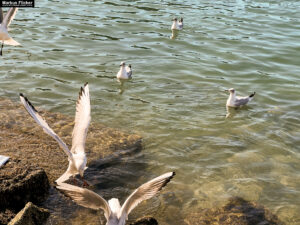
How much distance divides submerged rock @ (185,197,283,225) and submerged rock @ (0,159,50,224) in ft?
7.74

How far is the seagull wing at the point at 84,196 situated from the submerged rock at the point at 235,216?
1.84m

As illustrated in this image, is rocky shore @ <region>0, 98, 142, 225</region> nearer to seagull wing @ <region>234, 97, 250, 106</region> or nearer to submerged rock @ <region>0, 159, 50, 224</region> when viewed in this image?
submerged rock @ <region>0, 159, 50, 224</region>

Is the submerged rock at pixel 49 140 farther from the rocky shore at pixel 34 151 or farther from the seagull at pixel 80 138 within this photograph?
the seagull at pixel 80 138

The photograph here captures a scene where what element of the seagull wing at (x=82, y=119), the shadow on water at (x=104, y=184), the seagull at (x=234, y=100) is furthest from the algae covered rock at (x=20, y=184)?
the seagull at (x=234, y=100)

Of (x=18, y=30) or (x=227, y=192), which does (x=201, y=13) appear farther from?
(x=227, y=192)

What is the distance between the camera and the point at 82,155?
5879 millimetres

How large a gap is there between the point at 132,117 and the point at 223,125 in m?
2.26

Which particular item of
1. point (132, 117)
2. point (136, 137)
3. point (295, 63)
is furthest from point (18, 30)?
point (295, 63)

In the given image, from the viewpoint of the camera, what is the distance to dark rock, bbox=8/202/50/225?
4777mm

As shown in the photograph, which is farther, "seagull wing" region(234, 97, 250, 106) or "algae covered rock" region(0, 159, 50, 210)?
"seagull wing" region(234, 97, 250, 106)

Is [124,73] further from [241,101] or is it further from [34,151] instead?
[34,151]

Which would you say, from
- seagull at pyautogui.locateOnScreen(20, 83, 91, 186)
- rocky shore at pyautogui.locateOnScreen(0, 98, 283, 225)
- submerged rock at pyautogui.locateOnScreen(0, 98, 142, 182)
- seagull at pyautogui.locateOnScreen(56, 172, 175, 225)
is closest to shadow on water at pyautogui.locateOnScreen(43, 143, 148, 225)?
rocky shore at pyautogui.locateOnScreen(0, 98, 283, 225)

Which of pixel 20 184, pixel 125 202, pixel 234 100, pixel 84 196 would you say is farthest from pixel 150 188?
pixel 234 100

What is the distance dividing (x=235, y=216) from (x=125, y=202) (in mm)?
2272
